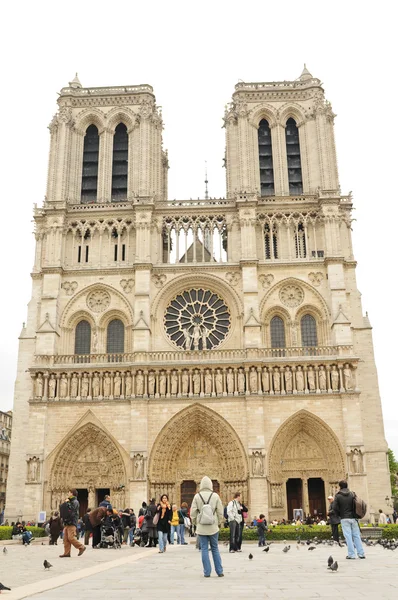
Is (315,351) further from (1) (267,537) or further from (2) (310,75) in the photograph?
(2) (310,75)

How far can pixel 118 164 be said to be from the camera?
131 feet

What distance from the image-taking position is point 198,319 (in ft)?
A: 118

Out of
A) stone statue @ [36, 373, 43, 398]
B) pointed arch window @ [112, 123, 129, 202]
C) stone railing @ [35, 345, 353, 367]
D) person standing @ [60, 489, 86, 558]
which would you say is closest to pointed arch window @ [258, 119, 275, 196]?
pointed arch window @ [112, 123, 129, 202]

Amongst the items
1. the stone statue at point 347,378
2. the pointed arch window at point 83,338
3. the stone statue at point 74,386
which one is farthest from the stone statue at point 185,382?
the stone statue at point 347,378

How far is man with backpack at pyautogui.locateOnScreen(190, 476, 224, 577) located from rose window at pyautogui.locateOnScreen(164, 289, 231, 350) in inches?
991

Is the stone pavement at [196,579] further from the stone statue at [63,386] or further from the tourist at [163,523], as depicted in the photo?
the stone statue at [63,386]

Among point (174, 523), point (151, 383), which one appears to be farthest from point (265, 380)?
A: point (174, 523)

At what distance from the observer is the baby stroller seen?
16953mm

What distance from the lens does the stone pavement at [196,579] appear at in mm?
7227

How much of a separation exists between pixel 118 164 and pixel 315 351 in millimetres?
17285

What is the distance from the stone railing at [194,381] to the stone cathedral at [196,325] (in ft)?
0.24

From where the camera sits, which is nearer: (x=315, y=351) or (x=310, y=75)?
(x=315, y=351)

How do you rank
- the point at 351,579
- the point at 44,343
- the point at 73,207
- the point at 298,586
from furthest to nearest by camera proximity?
the point at 73,207, the point at 44,343, the point at 351,579, the point at 298,586

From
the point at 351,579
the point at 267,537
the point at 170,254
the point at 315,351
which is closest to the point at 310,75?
the point at 170,254
